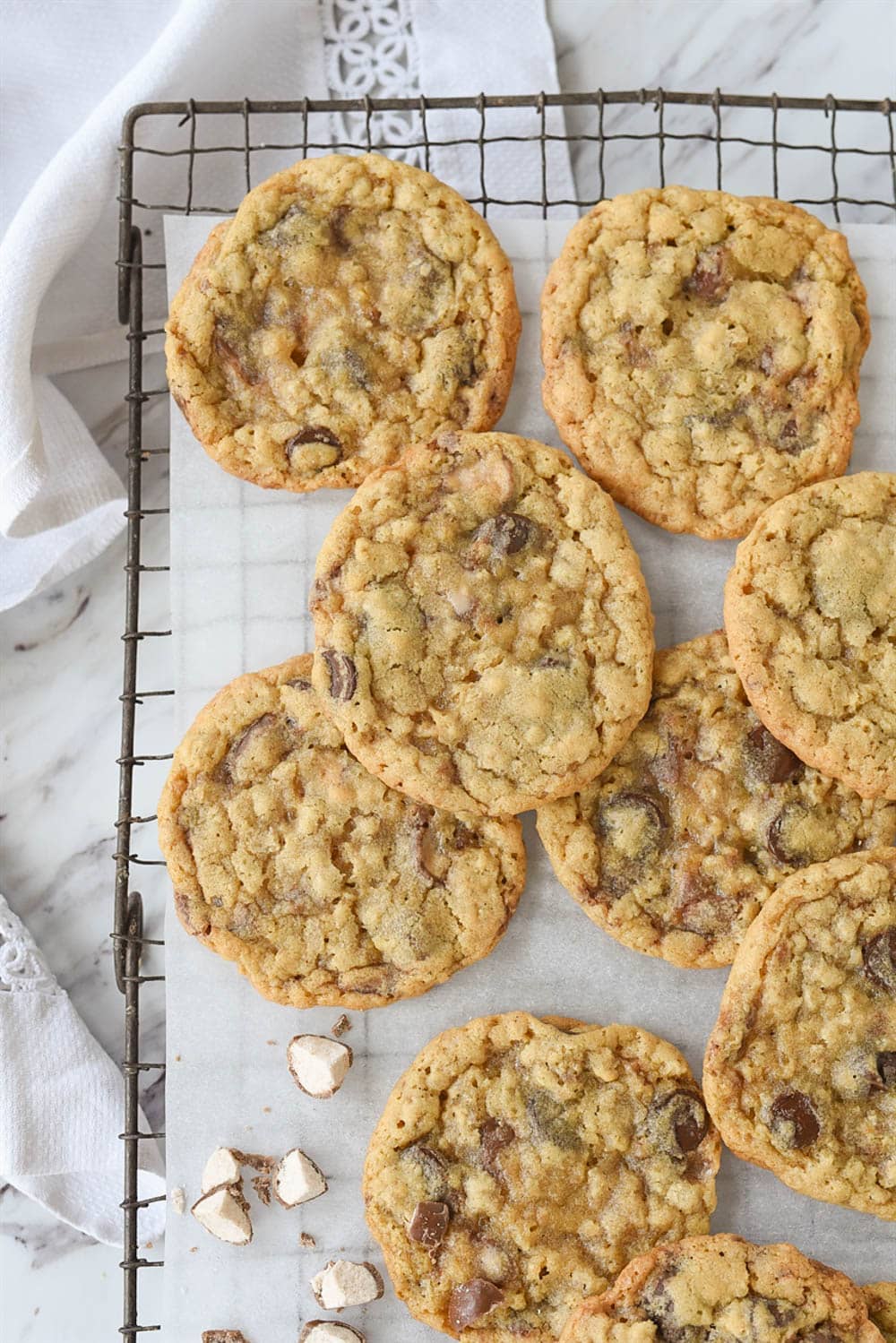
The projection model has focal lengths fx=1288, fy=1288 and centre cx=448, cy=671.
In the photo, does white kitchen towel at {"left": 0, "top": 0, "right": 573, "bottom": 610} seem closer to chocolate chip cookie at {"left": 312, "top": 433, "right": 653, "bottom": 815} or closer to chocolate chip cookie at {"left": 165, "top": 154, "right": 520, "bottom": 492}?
chocolate chip cookie at {"left": 165, "top": 154, "right": 520, "bottom": 492}

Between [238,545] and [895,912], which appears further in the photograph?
[238,545]

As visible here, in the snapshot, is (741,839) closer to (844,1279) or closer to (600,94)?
(844,1279)

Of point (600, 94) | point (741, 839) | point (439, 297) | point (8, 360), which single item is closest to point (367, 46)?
point (600, 94)

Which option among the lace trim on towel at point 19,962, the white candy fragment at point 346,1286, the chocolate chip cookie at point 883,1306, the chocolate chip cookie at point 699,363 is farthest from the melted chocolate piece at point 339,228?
the chocolate chip cookie at point 883,1306

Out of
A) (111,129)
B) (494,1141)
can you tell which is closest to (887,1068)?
(494,1141)

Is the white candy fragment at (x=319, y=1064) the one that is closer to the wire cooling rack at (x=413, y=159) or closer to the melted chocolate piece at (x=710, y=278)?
the wire cooling rack at (x=413, y=159)
